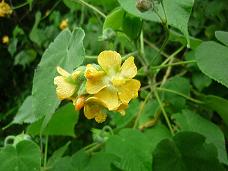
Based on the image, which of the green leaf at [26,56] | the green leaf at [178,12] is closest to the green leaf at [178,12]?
the green leaf at [178,12]

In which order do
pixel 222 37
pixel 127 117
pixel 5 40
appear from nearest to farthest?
1. pixel 222 37
2. pixel 127 117
3. pixel 5 40

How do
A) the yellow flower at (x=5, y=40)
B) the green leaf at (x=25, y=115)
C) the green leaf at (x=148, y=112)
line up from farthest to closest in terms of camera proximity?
the yellow flower at (x=5, y=40) < the green leaf at (x=148, y=112) < the green leaf at (x=25, y=115)

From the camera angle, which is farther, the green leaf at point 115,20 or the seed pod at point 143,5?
the green leaf at point 115,20

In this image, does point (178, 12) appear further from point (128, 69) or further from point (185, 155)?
point (185, 155)

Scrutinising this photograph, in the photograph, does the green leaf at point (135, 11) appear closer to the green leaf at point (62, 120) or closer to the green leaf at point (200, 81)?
the green leaf at point (62, 120)

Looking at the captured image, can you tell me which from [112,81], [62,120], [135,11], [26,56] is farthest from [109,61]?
[26,56]

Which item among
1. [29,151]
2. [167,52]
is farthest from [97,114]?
[167,52]
